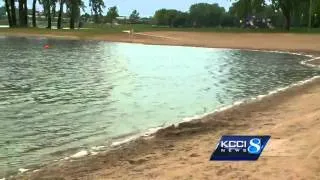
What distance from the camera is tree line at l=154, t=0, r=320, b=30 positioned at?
86938 millimetres

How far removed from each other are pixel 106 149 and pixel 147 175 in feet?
9.15

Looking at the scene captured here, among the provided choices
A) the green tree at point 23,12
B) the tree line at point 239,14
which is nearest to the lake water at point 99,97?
the tree line at point 239,14

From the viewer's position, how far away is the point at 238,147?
6.42m

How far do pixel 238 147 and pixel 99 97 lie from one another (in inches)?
467

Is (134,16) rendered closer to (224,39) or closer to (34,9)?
(34,9)

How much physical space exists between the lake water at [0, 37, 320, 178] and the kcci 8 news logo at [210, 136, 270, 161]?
378 centimetres

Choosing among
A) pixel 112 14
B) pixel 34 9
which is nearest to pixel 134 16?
pixel 112 14

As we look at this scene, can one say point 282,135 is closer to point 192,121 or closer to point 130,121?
point 192,121

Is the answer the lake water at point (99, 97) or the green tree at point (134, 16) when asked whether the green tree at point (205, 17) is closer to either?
the green tree at point (134, 16)

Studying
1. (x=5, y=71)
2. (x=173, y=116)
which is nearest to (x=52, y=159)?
(x=173, y=116)

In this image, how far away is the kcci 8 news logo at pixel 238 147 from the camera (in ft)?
21.1

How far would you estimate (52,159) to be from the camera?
9914mm

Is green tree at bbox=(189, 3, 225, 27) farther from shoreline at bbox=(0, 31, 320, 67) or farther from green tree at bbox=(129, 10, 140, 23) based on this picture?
shoreline at bbox=(0, 31, 320, 67)

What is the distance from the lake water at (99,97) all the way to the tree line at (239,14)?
52.7 m
